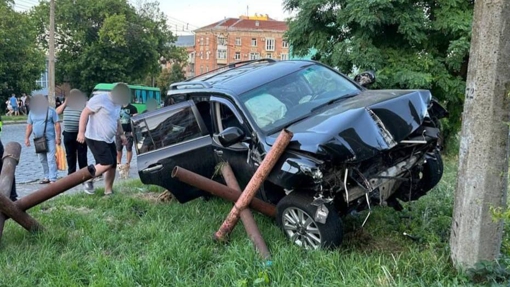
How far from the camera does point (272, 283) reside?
358 centimetres

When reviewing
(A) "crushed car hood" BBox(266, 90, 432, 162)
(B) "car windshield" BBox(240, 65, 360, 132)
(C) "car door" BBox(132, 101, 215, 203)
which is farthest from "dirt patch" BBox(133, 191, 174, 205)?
(A) "crushed car hood" BBox(266, 90, 432, 162)

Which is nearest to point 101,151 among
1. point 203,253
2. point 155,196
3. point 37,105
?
point 155,196

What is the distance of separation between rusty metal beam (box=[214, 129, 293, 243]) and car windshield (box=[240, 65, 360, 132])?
2.15 feet

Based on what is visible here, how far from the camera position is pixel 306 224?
4.17 meters

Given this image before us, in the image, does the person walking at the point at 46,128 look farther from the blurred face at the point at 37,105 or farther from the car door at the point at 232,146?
the car door at the point at 232,146

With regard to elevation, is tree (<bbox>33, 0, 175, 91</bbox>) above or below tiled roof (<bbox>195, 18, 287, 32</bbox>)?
below

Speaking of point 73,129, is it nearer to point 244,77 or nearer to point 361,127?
point 244,77

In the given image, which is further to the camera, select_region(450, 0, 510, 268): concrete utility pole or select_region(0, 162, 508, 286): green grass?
select_region(0, 162, 508, 286): green grass

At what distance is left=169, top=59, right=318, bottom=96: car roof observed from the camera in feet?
17.1

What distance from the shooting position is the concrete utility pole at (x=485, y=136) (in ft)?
10.4

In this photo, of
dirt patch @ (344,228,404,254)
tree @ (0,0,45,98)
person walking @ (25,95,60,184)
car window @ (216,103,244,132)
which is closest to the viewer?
dirt patch @ (344,228,404,254)

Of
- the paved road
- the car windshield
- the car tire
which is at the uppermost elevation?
the car windshield

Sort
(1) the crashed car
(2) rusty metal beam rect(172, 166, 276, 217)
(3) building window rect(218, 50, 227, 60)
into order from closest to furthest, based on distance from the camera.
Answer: (1) the crashed car, (2) rusty metal beam rect(172, 166, 276, 217), (3) building window rect(218, 50, 227, 60)

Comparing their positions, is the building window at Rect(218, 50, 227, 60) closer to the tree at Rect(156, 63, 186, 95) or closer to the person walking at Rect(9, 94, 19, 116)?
the tree at Rect(156, 63, 186, 95)
